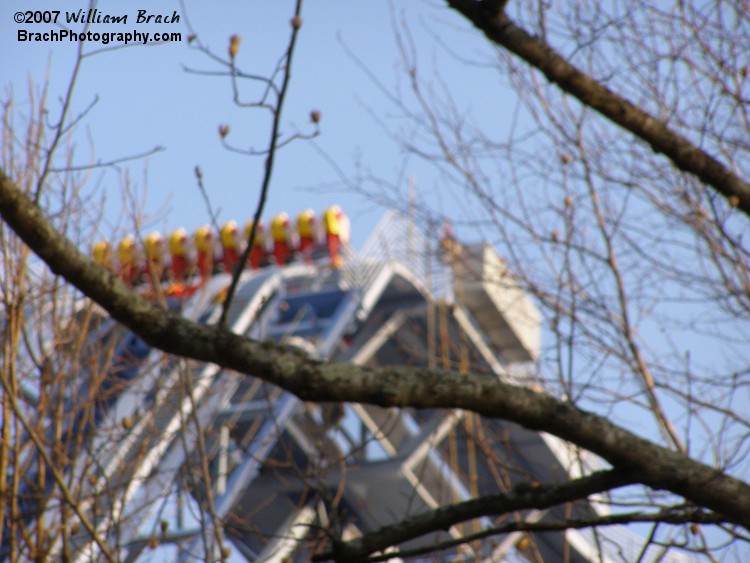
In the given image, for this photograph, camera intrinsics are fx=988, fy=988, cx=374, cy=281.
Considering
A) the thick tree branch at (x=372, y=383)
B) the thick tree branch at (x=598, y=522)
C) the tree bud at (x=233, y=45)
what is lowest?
the thick tree branch at (x=598, y=522)

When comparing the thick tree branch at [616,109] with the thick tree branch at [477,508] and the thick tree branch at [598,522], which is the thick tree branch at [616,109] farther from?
the thick tree branch at [477,508]

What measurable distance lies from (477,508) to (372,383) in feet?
1.95

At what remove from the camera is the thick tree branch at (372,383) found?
234 centimetres

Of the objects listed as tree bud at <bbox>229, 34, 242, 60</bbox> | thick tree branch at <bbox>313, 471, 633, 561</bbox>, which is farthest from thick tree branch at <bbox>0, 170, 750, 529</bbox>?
tree bud at <bbox>229, 34, 242, 60</bbox>

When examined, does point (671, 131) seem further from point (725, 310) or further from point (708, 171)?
point (725, 310)

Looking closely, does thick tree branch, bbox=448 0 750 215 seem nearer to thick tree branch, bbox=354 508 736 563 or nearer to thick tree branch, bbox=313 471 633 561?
thick tree branch, bbox=354 508 736 563

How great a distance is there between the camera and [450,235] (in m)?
7.39

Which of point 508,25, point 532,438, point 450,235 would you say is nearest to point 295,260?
point 532,438

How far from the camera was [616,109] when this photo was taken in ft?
13.1

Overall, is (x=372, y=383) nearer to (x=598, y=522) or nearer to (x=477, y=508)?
(x=477, y=508)

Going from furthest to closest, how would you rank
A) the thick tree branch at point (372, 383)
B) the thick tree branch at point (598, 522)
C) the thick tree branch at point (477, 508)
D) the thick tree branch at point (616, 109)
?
1. the thick tree branch at point (616, 109)
2. the thick tree branch at point (598, 522)
3. the thick tree branch at point (477, 508)
4. the thick tree branch at point (372, 383)

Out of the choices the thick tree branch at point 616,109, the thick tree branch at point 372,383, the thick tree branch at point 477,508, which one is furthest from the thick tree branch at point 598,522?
the thick tree branch at point 616,109

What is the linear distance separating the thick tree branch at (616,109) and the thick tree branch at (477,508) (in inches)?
65.6

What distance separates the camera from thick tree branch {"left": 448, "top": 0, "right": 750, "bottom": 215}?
3.94 metres
